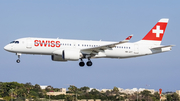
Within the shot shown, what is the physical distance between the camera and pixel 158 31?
63.1 meters

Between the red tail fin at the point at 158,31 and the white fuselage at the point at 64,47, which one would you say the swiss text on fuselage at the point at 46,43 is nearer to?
the white fuselage at the point at 64,47

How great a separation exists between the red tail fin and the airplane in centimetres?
26

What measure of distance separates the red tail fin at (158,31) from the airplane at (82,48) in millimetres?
261

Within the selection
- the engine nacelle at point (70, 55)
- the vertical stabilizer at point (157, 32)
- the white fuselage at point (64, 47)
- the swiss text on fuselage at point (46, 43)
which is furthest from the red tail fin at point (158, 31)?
the swiss text on fuselage at point (46, 43)

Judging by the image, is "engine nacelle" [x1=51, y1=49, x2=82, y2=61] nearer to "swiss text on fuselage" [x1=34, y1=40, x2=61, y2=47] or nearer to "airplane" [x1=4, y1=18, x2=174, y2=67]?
"airplane" [x1=4, y1=18, x2=174, y2=67]

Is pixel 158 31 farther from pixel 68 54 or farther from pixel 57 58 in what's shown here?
pixel 57 58

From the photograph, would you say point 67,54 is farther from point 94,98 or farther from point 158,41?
point 94,98

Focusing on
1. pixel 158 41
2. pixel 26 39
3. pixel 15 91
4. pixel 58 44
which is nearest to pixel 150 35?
pixel 158 41

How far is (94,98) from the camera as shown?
73.7 m

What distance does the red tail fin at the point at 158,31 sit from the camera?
203 ft

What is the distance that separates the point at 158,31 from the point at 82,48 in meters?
15.1

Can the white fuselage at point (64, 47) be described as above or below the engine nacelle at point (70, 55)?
above

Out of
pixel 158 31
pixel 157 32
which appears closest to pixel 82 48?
pixel 157 32

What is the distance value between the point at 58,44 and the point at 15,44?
628cm
